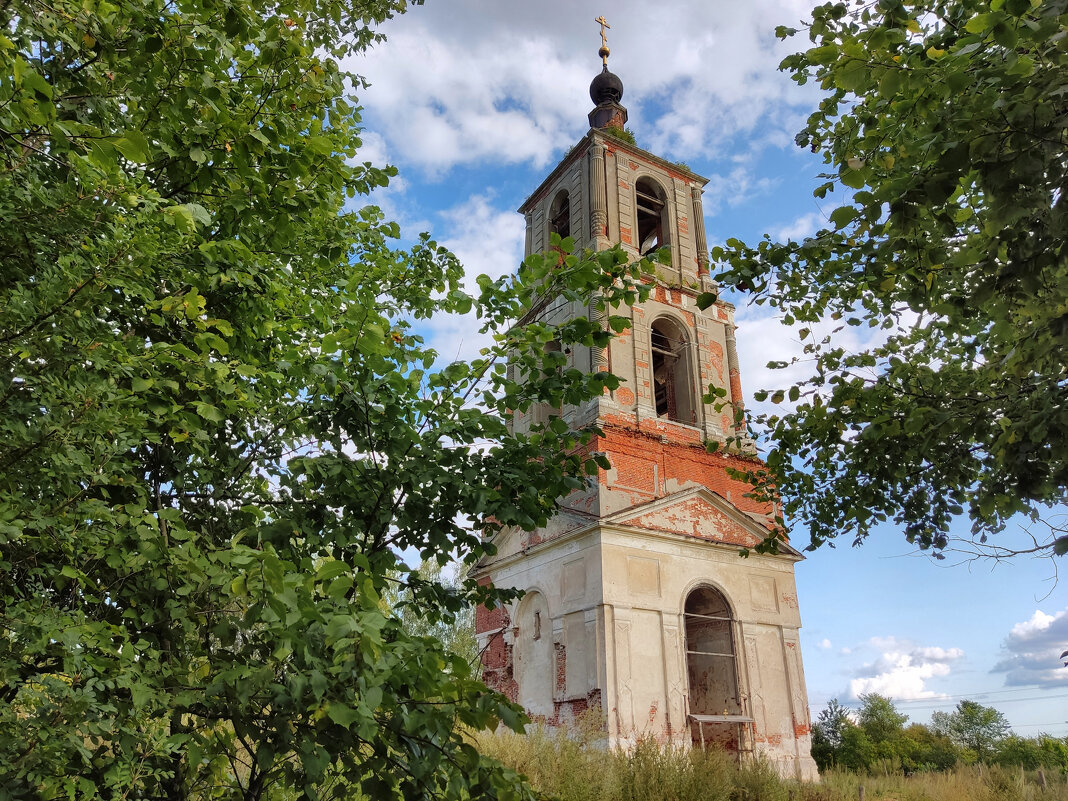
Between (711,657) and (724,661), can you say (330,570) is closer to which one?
(724,661)

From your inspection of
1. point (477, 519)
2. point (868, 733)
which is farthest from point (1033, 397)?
point (868, 733)

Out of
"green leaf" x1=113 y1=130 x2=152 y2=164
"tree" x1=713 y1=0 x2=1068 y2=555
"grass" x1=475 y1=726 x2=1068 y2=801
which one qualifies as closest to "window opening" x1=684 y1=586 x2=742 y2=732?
"grass" x1=475 y1=726 x2=1068 y2=801

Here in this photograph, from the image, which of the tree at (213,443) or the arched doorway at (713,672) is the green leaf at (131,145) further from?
the arched doorway at (713,672)

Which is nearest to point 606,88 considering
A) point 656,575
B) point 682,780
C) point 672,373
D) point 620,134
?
point 620,134

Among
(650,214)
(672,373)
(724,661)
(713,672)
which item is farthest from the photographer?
(650,214)

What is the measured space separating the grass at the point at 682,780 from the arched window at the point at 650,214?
42.2ft

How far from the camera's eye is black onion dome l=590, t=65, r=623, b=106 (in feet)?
68.6

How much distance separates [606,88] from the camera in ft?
68.5

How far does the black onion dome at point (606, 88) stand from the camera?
824 inches

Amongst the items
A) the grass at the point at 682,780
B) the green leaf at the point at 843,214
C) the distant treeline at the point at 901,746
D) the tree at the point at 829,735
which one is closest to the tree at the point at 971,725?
the distant treeline at the point at 901,746

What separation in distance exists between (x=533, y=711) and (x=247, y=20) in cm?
1392

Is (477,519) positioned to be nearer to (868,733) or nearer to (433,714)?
(433,714)

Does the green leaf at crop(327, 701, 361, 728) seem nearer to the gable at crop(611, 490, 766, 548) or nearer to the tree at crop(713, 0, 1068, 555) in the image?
the tree at crop(713, 0, 1068, 555)

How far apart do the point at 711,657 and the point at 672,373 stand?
694cm
